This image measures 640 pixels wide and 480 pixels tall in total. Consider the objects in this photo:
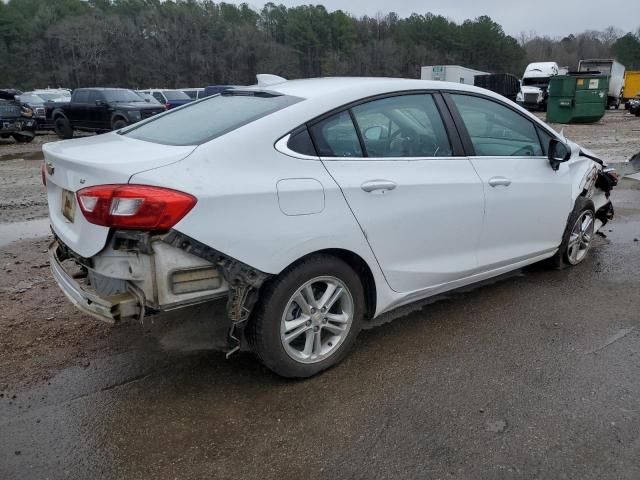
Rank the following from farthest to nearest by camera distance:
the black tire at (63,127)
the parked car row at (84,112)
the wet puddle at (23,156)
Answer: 1. the black tire at (63,127)
2. the parked car row at (84,112)
3. the wet puddle at (23,156)

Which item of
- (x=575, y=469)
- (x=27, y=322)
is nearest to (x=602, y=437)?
(x=575, y=469)

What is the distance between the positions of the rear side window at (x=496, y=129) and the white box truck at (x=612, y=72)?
34995mm

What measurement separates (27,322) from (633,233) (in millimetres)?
6210

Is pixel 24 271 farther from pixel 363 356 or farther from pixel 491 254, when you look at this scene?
pixel 491 254

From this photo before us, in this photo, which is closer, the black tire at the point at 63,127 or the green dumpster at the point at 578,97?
the black tire at the point at 63,127

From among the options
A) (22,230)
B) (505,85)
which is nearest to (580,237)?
(22,230)

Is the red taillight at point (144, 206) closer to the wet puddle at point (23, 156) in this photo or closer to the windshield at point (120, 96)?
the wet puddle at point (23, 156)

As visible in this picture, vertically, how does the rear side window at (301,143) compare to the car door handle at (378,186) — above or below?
above

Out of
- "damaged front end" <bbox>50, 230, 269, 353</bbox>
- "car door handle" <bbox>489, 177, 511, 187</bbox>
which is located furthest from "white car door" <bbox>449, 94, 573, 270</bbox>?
"damaged front end" <bbox>50, 230, 269, 353</bbox>

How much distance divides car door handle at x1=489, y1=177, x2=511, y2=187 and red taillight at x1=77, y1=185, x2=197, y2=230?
7.06 feet

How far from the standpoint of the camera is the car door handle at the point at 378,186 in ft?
9.89

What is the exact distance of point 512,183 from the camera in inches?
151

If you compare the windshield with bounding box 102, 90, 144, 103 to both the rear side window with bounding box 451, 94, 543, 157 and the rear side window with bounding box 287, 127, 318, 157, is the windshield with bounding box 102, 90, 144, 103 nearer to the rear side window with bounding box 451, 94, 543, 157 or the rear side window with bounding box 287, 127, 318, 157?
the rear side window with bounding box 451, 94, 543, 157

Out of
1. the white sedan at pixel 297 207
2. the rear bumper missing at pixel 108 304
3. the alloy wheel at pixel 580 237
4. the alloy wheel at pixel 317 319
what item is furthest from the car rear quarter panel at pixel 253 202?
the alloy wheel at pixel 580 237
